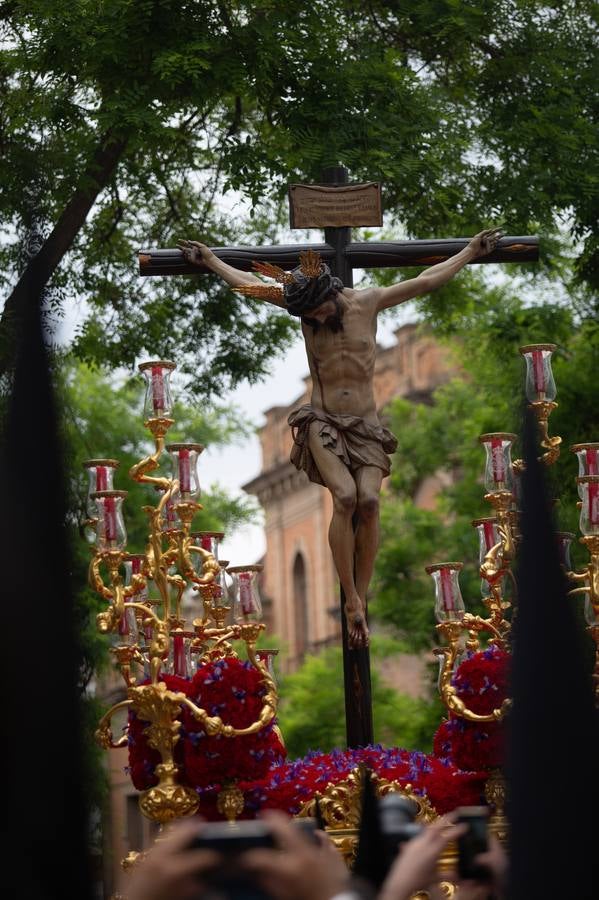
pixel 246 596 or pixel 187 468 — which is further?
pixel 187 468

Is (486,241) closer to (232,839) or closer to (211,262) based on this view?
(211,262)

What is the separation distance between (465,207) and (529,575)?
14.4 m

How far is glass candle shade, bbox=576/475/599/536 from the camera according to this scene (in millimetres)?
10742

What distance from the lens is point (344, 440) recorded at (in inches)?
420

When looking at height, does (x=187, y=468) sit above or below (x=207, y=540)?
above

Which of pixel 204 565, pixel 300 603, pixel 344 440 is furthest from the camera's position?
pixel 300 603

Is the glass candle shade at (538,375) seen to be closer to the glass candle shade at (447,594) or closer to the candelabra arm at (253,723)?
the glass candle shade at (447,594)

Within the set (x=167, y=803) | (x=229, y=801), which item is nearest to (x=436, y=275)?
(x=229, y=801)

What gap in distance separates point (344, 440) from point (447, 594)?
47.6 inches

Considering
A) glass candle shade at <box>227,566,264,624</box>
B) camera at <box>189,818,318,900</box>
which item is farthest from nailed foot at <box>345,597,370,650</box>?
camera at <box>189,818,318,900</box>

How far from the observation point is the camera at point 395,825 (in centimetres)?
490

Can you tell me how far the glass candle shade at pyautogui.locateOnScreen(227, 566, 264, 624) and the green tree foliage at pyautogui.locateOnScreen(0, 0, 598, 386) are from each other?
7008 millimetres

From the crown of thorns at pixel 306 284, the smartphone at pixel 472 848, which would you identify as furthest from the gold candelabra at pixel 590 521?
the smartphone at pixel 472 848

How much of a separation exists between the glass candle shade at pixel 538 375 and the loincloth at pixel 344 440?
1.02 metres
